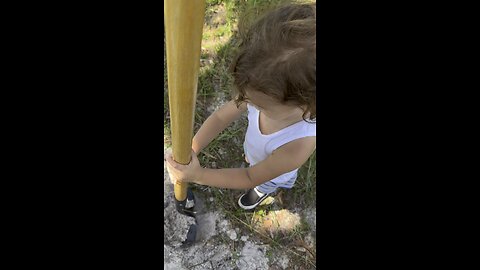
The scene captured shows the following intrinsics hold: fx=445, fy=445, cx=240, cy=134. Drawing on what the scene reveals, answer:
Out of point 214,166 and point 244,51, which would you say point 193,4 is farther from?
point 214,166

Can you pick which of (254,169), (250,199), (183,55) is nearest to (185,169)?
(254,169)

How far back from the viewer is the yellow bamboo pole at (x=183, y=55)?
22.0 inches

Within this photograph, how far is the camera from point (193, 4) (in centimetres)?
55

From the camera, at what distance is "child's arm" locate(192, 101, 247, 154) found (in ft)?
4.44

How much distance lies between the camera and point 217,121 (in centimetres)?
138

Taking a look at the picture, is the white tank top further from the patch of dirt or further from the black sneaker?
the patch of dirt

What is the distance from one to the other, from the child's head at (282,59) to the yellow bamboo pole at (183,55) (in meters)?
0.20

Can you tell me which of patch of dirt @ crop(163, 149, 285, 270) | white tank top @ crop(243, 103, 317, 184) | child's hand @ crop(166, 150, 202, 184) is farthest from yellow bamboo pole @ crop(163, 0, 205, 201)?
patch of dirt @ crop(163, 149, 285, 270)

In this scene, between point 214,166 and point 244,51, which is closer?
point 244,51

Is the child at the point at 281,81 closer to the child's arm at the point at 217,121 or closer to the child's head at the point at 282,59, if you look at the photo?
the child's head at the point at 282,59

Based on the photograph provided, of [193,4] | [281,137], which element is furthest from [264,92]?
[193,4]

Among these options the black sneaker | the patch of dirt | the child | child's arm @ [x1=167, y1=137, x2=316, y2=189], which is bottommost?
the patch of dirt

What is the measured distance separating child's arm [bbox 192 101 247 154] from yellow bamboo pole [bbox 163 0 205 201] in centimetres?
48

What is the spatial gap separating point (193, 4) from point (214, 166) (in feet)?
4.32
